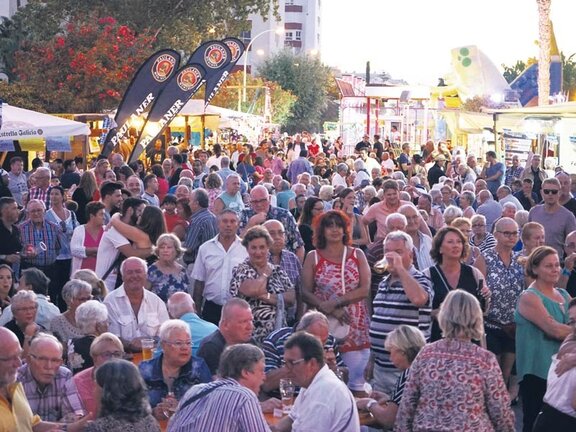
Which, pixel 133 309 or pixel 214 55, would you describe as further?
pixel 214 55

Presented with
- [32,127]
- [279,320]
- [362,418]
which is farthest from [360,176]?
[362,418]

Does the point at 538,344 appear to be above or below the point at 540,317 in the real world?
below

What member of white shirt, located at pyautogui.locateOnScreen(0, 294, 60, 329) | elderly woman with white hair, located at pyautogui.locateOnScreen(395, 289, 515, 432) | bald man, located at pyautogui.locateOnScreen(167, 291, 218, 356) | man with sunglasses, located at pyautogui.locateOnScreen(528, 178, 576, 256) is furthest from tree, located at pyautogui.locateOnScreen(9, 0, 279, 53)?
elderly woman with white hair, located at pyautogui.locateOnScreen(395, 289, 515, 432)

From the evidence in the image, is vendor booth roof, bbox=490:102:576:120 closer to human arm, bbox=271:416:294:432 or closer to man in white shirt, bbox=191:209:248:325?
man in white shirt, bbox=191:209:248:325

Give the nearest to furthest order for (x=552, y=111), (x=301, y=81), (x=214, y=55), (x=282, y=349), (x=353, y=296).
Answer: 1. (x=282, y=349)
2. (x=353, y=296)
3. (x=552, y=111)
4. (x=214, y=55)
5. (x=301, y=81)

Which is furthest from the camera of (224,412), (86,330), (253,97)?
(253,97)

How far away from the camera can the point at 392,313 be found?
897 centimetres

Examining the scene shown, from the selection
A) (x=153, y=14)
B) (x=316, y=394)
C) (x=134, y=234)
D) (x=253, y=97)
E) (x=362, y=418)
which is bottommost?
(x=362, y=418)

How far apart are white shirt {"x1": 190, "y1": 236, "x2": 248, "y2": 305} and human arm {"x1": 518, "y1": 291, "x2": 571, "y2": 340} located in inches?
116

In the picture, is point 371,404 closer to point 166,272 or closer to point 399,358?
point 399,358

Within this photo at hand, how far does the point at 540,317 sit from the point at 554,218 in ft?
17.0

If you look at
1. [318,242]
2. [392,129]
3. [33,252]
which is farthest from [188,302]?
[392,129]

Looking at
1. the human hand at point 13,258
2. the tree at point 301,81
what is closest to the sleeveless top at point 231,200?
the human hand at point 13,258

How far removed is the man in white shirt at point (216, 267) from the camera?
10844 mm
